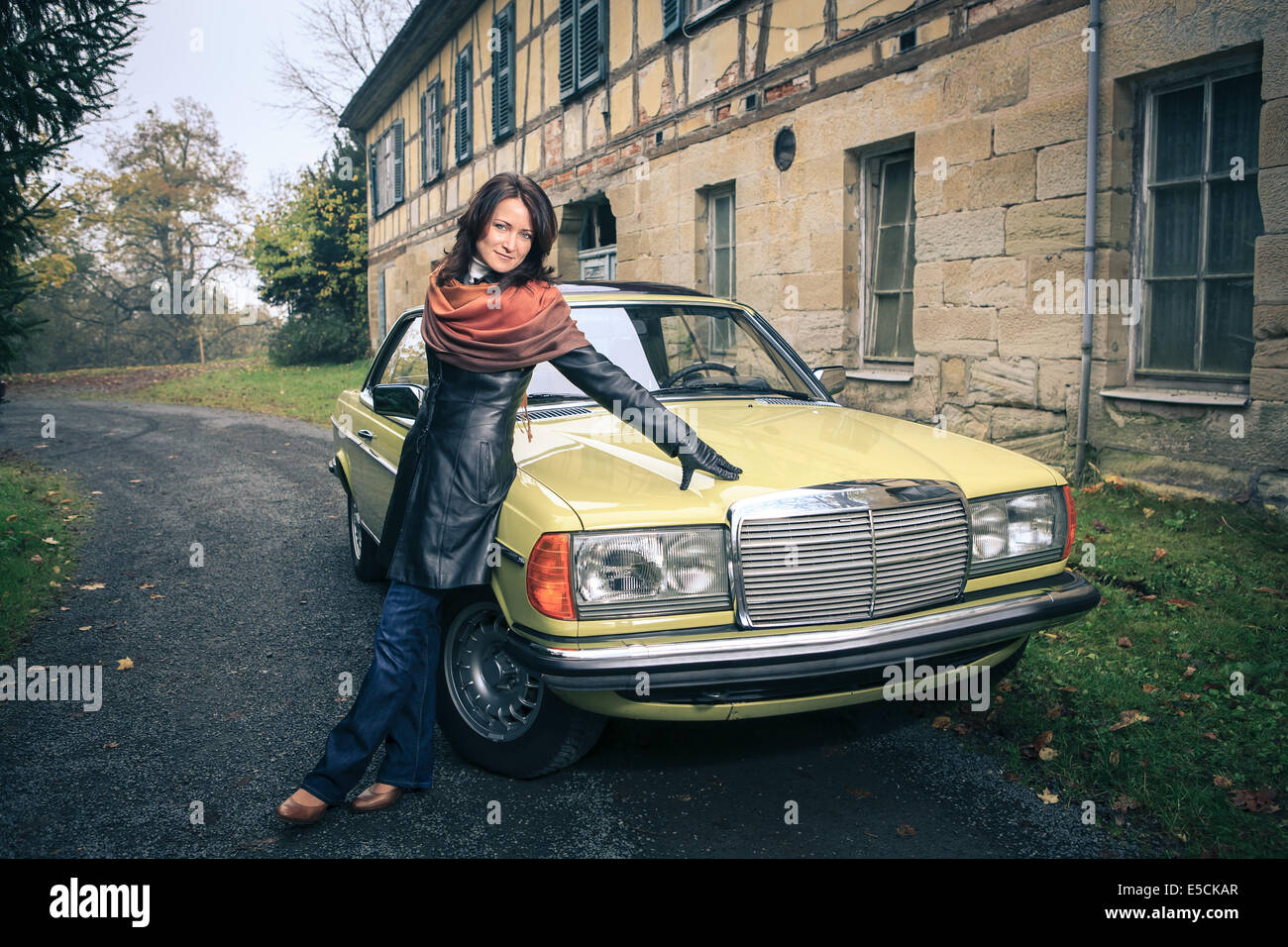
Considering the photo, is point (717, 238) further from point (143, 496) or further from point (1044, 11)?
point (143, 496)

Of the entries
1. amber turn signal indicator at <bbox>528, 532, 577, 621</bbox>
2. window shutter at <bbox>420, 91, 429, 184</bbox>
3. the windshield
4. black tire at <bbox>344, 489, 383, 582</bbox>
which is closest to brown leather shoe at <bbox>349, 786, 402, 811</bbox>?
amber turn signal indicator at <bbox>528, 532, 577, 621</bbox>

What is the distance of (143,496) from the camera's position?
30.8 ft

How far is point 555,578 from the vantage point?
2.81 metres

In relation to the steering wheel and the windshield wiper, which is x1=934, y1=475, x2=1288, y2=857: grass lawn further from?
the steering wheel

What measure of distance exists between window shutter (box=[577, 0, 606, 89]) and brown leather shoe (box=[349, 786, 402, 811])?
11.7 meters

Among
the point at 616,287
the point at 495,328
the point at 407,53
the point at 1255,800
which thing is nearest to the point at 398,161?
the point at 407,53

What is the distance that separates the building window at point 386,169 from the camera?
2439 cm

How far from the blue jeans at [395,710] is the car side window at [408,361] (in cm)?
157

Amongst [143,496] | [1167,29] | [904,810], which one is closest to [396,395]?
[904,810]

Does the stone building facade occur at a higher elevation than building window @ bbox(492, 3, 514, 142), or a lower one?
lower

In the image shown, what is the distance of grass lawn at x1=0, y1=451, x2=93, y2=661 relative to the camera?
218 inches

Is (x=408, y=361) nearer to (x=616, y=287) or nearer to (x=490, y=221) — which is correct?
(x=616, y=287)

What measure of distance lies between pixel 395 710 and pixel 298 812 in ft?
1.34
